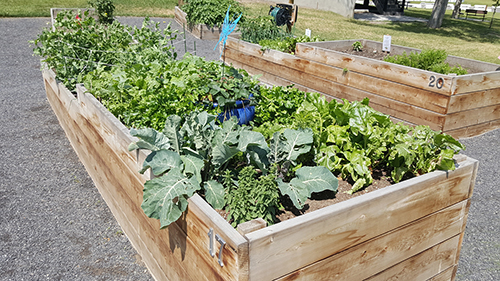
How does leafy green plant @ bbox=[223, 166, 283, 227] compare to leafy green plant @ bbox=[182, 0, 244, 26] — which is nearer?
leafy green plant @ bbox=[223, 166, 283, 227]

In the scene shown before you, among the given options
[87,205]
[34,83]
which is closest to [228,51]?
[34,83]

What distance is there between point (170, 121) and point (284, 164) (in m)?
0.75

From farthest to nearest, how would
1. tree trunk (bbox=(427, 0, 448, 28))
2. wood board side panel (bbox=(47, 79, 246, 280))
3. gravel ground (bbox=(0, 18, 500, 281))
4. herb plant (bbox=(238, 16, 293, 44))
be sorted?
tree trunk (bbox=(427, 0, 448, 28)) → herb plant (bbox=(238, 16, 293, 44)) → gravel ground (bbox=(0, 18, 500, 281)) → wood board side panel (bbox=(47, 79, 246, 280))

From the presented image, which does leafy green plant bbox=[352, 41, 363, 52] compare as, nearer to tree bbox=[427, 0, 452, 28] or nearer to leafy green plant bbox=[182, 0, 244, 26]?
leafy green plant bbox=[182, 0, 244, 26]

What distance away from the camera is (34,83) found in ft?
24.1

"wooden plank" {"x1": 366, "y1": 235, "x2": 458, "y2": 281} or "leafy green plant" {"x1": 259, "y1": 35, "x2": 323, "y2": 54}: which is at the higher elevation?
"leafy green plant" {"x1": 259, "y1": 35, "x2": 323, "y2": 54}

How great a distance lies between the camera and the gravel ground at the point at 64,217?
288cm

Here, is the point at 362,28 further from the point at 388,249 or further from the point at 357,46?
the point at 388,249

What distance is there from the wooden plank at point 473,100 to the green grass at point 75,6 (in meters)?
12.4

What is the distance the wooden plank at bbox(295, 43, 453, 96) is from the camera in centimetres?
457

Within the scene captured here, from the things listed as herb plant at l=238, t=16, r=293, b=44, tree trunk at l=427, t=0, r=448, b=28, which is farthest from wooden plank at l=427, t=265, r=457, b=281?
tree trunk at l=427, t=0, r=448, b=28

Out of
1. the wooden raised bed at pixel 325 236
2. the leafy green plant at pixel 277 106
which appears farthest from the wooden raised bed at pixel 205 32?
the wooden raised bed at pixel 325 236

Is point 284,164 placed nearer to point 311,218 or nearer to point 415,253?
point 311,218

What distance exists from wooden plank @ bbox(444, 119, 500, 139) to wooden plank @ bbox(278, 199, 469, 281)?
2.55 m
